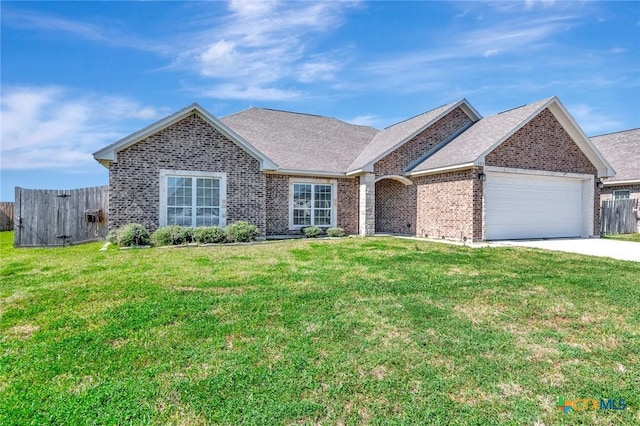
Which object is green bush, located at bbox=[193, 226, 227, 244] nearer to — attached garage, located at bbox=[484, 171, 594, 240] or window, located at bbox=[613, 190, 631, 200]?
attached garage, located at bbox=[484, 171, 594, 240]

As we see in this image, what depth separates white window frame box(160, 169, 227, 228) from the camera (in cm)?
1280

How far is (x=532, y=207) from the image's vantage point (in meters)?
15.1

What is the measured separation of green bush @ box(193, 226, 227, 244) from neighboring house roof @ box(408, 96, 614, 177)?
915cm

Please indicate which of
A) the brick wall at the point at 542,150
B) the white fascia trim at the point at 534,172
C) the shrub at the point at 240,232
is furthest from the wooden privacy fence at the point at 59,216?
the brick wall at the point at 542,150

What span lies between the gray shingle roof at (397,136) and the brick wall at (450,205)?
7.01ft

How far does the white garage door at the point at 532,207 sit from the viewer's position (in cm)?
1416

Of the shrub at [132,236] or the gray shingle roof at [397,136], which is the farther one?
the gray shingle roof at [397,136]

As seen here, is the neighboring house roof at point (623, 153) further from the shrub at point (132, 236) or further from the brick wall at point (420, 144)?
the shrub at point (132, 236)

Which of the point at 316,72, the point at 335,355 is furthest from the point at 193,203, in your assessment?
the point at 335,355

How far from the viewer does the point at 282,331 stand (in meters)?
4.28

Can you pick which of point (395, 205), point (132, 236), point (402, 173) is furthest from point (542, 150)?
point (132, 236)

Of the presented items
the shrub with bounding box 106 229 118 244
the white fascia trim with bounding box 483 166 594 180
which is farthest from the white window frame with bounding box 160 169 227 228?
the white fascia trim with bounding box 483 166 594 180

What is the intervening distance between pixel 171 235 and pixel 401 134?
39.8 ft

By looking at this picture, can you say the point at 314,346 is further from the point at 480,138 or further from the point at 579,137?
the point at 579,137
